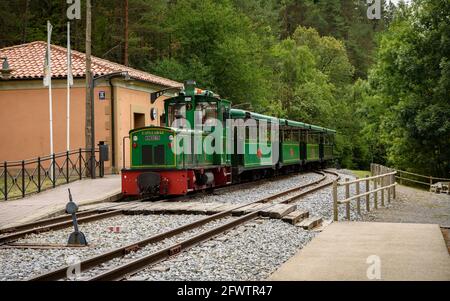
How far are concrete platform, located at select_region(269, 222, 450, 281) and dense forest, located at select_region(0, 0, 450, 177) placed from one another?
24.6 meters

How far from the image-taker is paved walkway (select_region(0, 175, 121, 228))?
14436 millimetres

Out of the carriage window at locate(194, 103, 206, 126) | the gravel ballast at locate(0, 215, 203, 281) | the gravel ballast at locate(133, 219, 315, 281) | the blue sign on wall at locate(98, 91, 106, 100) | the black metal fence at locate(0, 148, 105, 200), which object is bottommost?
the gravel ballast at locate(0, 215, 203, 281)

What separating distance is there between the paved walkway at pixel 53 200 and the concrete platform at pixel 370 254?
694 centimetres

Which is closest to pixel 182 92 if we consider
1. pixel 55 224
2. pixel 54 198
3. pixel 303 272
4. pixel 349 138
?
pixel 54 198

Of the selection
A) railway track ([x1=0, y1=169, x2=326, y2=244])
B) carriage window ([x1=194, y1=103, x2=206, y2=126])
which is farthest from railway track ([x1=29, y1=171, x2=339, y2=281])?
carriage window ([x1=194, y1=103, x2=206, y2=126])

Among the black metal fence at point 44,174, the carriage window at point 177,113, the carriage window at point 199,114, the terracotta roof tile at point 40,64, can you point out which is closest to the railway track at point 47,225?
the black metal fence at point 44,174

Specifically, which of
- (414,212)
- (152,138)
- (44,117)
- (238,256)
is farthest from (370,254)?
(44,117)

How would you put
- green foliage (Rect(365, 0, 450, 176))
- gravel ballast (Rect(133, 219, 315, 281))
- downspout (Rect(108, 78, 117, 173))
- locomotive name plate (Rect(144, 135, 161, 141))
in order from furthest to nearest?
green foliage (Rect(365, 0, 450, 176))
downspout (Rect(108, 78, 117, 173))
locomotive name plate (Rect(144, 135, 161, 141))
gravel ballast (Rect(133, 219, 315, 281))

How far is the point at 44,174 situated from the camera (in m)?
24.8

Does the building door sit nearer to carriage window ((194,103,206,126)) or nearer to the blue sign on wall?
the blue sign on wall

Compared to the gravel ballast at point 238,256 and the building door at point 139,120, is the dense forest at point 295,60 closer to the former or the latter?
the building door at point 139,120

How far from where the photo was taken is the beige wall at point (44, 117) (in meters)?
27.4
